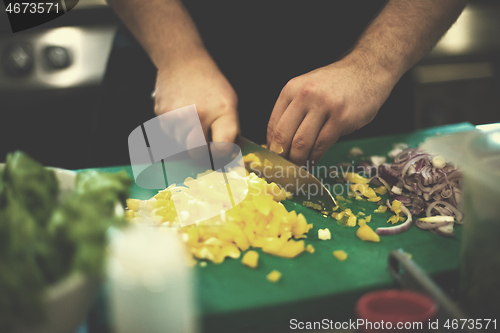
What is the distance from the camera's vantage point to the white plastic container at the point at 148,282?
49cm

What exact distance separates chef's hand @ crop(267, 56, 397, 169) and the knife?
0.30 ft

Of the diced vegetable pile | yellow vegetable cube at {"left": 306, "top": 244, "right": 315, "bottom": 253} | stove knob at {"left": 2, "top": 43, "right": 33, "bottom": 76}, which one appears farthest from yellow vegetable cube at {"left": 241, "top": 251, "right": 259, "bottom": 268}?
stove knob at {"left": 2, "top": 43, "right": 33, "bottom": 76}

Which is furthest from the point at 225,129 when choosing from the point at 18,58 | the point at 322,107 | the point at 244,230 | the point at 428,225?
the point at 18,58

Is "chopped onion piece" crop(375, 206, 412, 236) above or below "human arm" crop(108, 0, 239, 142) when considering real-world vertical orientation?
below

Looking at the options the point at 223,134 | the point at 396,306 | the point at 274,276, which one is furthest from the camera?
the point at 223,134

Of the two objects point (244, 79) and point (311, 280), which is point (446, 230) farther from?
point (244, 79)

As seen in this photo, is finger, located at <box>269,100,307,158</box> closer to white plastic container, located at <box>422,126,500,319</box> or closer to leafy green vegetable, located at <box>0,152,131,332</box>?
white plastic container, located at <box>422,126,500,319</box>

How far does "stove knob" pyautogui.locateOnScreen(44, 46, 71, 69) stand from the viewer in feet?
6.94

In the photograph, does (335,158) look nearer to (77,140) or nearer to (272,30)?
(272,30)

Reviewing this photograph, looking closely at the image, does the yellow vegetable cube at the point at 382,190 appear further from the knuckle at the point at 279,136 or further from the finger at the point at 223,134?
the finger at the point at 223,134

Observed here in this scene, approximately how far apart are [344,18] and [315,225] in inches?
43.8

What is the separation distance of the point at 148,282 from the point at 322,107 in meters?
0.91

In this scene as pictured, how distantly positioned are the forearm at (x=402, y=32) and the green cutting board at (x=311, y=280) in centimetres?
66

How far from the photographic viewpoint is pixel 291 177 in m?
1.21
